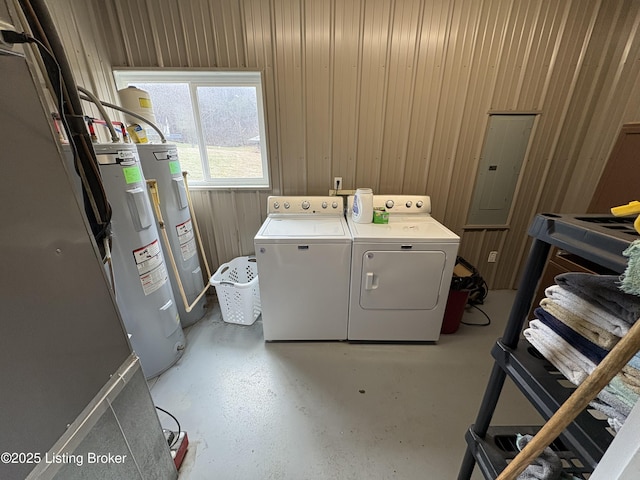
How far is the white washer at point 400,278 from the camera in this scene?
1771mm

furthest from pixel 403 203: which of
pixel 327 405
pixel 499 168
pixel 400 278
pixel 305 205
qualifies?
pixel 327 405

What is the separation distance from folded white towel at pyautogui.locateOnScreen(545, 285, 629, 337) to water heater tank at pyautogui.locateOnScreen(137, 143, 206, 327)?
7.04ft

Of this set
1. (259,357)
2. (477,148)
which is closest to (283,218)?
(259,357)

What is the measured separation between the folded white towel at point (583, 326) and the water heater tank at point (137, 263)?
75.9 inches

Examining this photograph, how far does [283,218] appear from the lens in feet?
7.25

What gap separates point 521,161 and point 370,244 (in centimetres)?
180

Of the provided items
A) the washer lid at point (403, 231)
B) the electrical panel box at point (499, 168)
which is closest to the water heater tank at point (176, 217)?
the washer lid at point (403, 231)

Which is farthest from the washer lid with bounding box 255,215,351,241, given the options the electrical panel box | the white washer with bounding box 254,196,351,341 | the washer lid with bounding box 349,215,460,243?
the electrical panel box

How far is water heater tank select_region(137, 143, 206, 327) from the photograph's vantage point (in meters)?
1.79

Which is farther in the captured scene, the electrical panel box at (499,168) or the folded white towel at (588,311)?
the electrical panel box at (499,168)

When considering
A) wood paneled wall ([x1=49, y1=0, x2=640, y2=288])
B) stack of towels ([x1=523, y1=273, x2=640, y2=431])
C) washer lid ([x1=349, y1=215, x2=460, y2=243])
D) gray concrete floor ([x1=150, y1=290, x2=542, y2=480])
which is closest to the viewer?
stack of towels ([x1=523, y1=273, x2=640, y2=431])

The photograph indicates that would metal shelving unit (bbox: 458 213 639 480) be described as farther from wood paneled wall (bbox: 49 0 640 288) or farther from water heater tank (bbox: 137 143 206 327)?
water heater tank (bbox: 137 143 206 327)

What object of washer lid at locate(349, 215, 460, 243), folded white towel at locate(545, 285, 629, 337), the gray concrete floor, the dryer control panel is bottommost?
the gray concrete floor

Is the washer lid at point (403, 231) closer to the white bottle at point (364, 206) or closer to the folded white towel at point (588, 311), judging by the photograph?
the white bottle at point (364, 206)
